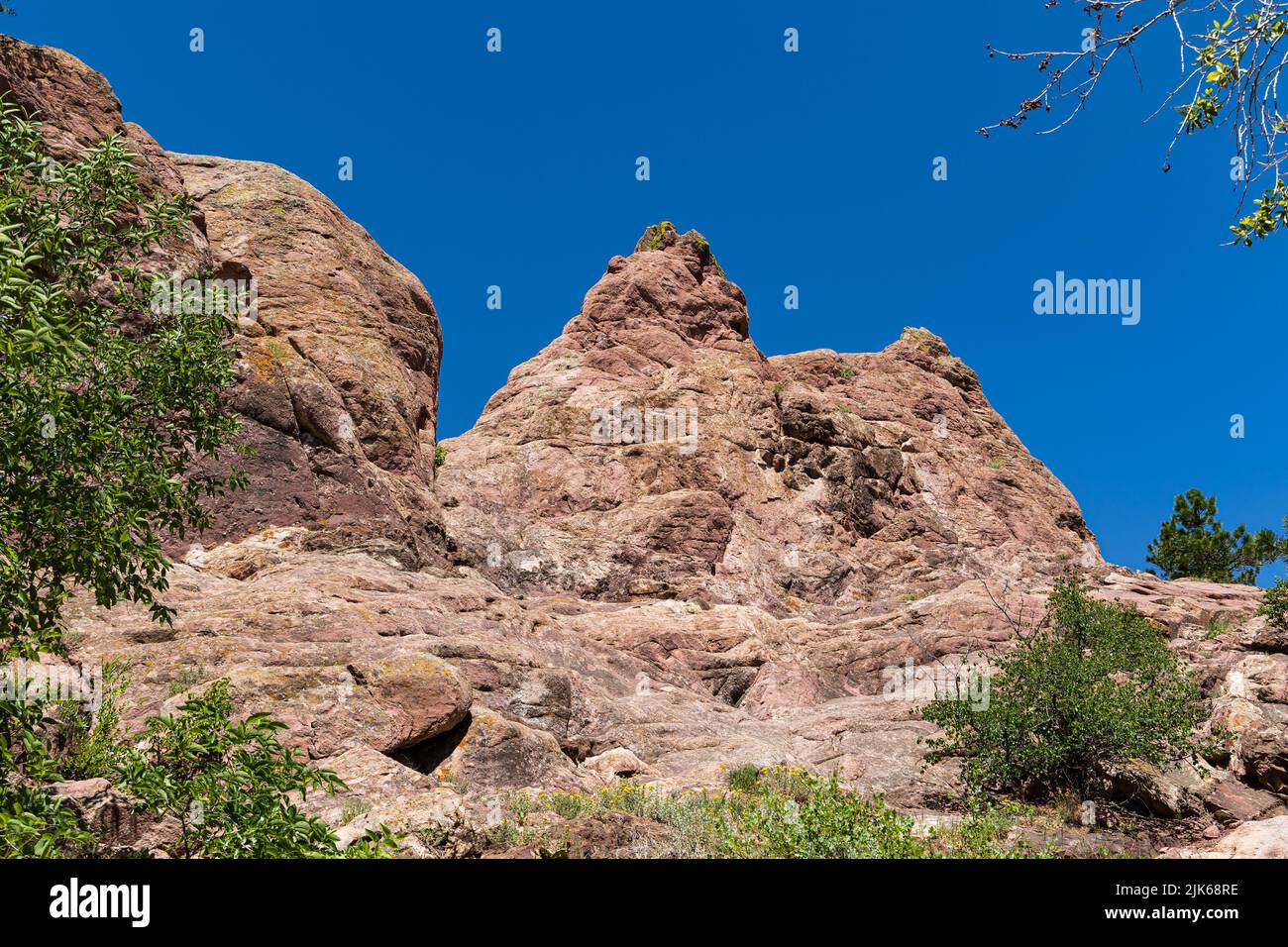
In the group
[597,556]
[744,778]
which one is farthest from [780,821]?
[597,556]

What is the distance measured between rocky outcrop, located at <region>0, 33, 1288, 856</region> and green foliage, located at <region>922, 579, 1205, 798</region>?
777 mm

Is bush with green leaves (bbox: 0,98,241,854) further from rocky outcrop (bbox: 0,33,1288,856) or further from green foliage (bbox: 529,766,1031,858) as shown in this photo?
green foliage (bbox: 529,766,1031,858)

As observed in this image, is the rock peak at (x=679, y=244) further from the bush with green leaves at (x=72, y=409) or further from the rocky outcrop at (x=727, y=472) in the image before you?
the bush with green leaves at (x=72, y=409)

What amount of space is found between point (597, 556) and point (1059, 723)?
873 inches

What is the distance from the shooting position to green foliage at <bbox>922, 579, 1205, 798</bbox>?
17.5m

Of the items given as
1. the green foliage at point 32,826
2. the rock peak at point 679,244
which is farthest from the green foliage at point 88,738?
the rock peak at point 679,244

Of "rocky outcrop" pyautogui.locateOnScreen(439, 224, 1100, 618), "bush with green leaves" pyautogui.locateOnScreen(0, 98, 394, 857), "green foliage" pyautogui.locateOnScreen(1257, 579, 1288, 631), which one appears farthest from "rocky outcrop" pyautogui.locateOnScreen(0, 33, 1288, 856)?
"bush with green leaves" pyautogui.locateOnScreen(0, 98, 394, 857)

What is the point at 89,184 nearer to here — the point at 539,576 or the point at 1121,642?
the point at 1121,642

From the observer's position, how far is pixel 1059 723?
59.4 feet

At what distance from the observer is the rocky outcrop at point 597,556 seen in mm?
16594

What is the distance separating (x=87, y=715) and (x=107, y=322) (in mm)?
6944

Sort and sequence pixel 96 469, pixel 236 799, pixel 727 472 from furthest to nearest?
pixel 727 472 < pixel 96 469 < pixel 236 799

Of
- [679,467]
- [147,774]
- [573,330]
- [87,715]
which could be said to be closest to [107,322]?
[147,774]

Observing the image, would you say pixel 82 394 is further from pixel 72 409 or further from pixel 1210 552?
pixel 1210 552
